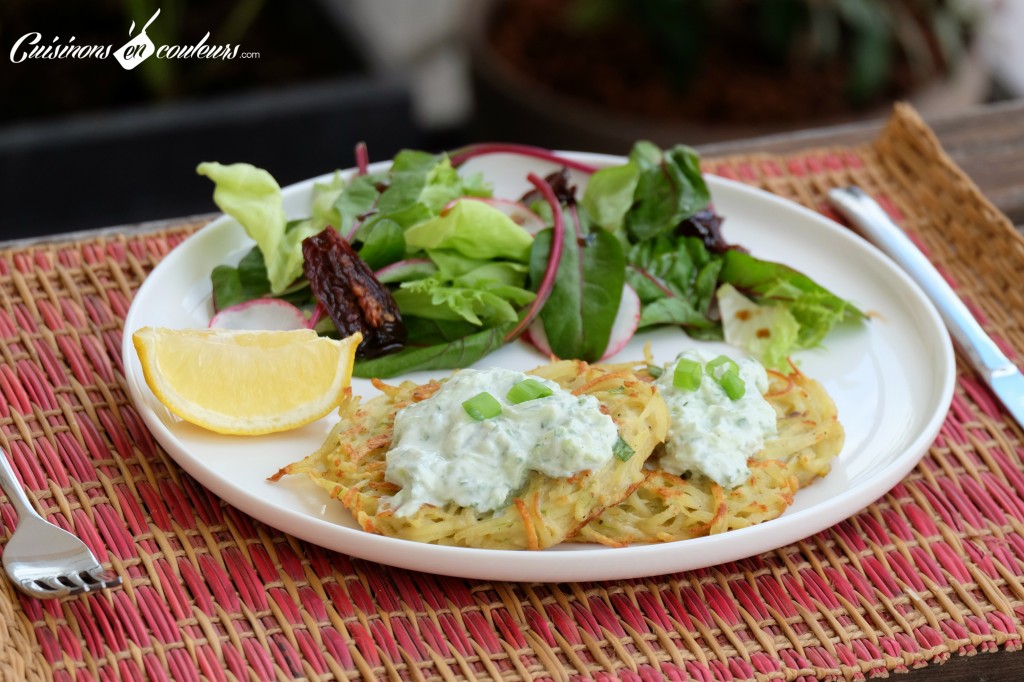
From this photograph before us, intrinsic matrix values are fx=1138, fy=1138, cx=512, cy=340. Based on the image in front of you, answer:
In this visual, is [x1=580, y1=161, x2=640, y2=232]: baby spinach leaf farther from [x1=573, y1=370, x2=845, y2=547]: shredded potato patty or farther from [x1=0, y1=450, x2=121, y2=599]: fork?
[x1=0, y1=450, x2=121, y2=599]: fork

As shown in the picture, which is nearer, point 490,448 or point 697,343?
point 490,448

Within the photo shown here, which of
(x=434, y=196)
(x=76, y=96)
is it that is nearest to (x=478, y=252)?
(x=434, y=196)

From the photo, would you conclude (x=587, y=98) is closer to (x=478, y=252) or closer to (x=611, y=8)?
(x=611, y=8)

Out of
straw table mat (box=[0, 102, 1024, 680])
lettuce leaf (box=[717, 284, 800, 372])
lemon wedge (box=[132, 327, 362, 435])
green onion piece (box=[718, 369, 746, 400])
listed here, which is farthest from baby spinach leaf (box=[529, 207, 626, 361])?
straw table mat (box=[0, 102, 1024, 680])

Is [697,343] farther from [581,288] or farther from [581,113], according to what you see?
[581,113]

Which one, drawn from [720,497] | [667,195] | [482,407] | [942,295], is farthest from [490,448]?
[942,295]

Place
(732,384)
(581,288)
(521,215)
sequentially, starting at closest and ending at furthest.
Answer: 1. (732,384)
2. (581,288)
3. (521,215)
